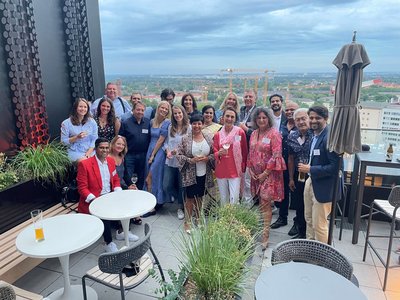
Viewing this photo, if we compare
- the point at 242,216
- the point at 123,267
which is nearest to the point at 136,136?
A: the point at 242,216

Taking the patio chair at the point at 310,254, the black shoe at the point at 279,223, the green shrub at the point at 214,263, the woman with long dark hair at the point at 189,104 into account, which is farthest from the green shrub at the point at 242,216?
the woman with long dark hair at the point at 189,104

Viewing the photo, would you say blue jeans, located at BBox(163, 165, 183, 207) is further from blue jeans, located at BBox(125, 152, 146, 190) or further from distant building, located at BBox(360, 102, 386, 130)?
distant building, located at BBox(360, 102, 386, 130)

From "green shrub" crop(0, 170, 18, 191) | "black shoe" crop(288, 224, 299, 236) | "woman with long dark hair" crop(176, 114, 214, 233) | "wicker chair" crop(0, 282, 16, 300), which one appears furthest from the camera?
"black shoe" crop(288, 224, 299, 236)

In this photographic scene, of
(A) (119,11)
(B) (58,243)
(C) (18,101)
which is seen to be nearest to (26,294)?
(B) (58,243)

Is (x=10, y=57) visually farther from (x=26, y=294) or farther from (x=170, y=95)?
(x=26, y=294)

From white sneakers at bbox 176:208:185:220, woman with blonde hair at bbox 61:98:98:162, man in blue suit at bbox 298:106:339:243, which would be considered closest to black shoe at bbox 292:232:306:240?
man in blue suit at bbox 298:106:339:243

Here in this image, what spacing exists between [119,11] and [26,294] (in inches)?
253

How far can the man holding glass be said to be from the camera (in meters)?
3.49

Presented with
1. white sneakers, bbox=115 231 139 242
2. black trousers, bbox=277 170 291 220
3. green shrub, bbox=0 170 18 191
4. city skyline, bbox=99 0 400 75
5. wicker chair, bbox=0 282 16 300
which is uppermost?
city skyline, bbox=99 0 400 75

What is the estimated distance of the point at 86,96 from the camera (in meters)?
5.79

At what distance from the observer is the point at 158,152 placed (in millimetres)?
4500

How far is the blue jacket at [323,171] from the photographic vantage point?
2.95 metres

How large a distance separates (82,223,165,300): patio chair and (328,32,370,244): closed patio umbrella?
1.86 m

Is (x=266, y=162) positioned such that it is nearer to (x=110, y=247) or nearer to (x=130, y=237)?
(x=130, y=237)
